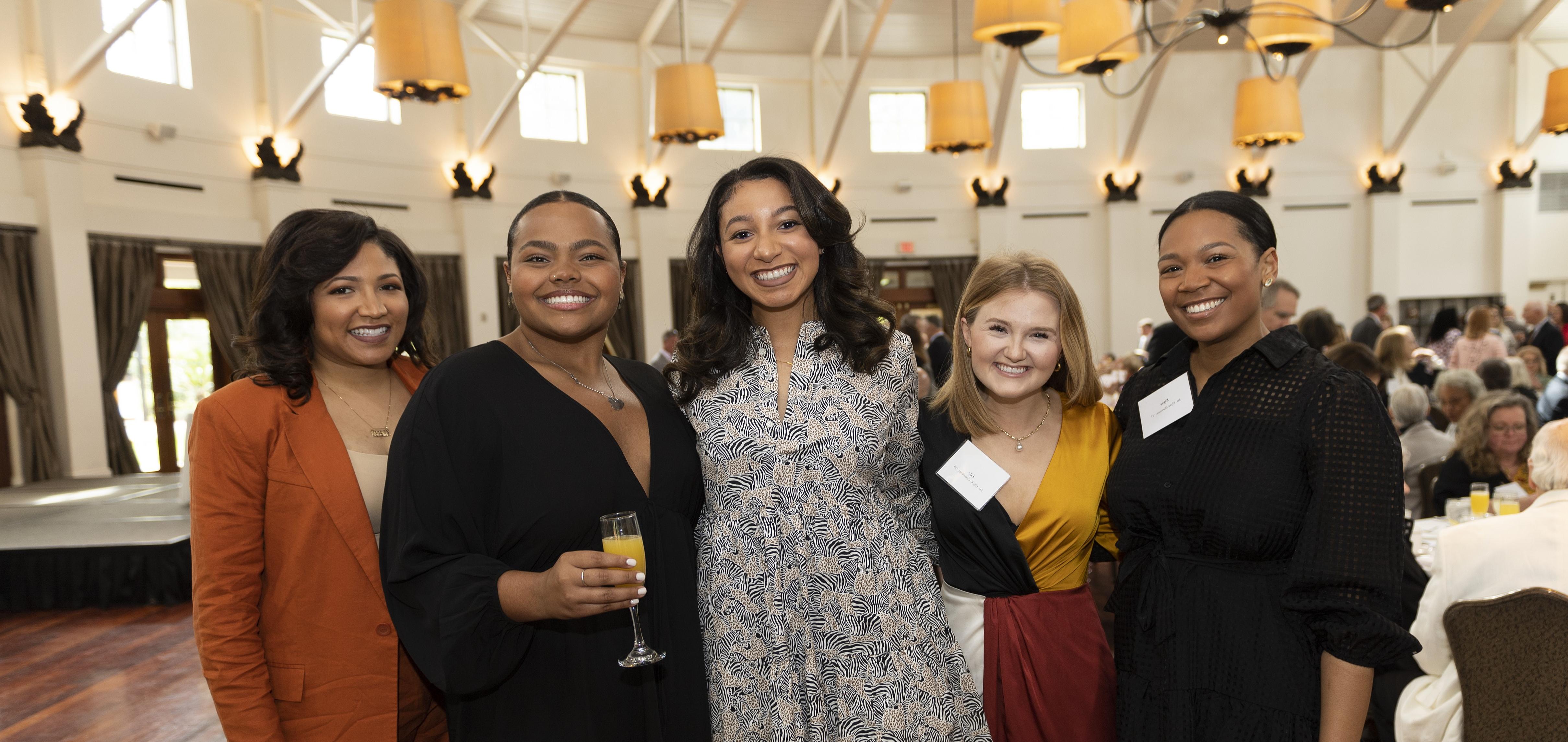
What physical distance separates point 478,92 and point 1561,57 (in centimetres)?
1576

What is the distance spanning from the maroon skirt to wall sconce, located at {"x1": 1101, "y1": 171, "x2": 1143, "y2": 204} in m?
13.5

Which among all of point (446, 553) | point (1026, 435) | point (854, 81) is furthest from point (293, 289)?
point (854, 81)

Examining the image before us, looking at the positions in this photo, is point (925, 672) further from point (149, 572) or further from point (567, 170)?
point (567, 170)

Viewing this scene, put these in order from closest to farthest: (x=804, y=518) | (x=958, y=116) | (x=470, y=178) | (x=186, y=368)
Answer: (x=804, y=518), (x=186, y=368), (x=958, y=116), (x=470, y=178)

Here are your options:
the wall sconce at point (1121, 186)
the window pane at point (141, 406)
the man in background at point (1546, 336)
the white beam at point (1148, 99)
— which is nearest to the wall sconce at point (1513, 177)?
the white beam at point (1148, 99)

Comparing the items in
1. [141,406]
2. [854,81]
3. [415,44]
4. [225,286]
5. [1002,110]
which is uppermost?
[854,81]

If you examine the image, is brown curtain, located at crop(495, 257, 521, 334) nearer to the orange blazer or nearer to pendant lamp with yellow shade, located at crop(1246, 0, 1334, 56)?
pendant lamp with yellow shade, located at crop(1246, 0, 1334, 56)

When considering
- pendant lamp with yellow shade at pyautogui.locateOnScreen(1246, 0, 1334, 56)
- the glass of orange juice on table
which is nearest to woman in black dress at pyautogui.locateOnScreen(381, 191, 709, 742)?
the glass of orange juice on table

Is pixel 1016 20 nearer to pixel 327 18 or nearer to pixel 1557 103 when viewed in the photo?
pixel 1557 103

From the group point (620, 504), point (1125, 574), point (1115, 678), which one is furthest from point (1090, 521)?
point (620, 504)

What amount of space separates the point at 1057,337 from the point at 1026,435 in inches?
8.4

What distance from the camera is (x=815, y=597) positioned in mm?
1700

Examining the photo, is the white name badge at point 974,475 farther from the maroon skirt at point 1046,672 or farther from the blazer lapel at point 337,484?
the blazer lapel at point 337,484

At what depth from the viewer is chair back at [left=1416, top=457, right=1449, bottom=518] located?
172 inches
